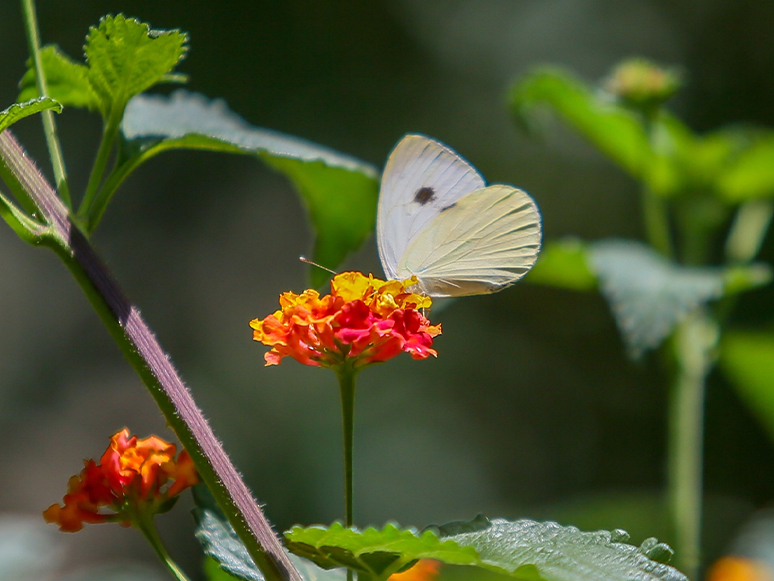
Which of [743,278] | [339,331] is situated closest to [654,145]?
[743,278]

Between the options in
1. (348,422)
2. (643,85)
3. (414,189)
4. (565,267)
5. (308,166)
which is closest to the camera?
(348,422)

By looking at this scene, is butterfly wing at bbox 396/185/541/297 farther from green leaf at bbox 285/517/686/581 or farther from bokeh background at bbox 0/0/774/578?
bokeh background at bbox 0/0/774/578

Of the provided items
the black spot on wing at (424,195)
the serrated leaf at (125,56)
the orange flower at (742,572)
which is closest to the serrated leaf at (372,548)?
the serrated leaf at (125,56)

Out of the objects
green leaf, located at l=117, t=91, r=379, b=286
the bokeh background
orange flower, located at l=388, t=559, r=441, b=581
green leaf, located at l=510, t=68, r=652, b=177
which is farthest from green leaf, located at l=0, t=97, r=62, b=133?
the bokeh background

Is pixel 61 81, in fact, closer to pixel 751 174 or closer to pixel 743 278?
pixel 743 278

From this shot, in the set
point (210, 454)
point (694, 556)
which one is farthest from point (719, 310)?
point (210, 454)

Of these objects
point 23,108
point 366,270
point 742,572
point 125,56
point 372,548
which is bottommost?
point 742,572
